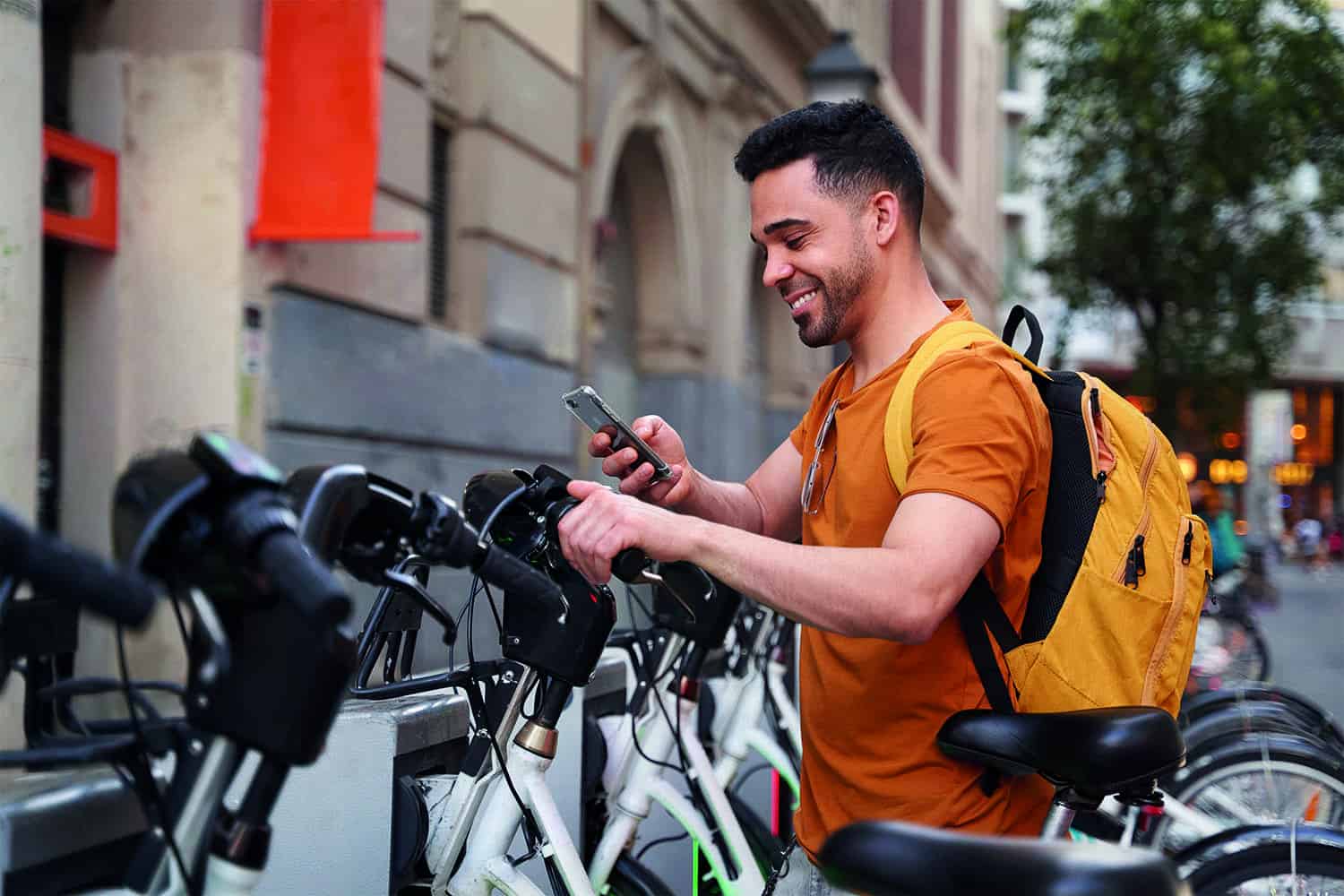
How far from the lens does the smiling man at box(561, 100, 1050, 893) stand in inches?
84.6

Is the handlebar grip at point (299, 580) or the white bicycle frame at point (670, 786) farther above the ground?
the handlebar grip at point (299, 580)

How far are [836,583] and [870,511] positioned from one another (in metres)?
0.29

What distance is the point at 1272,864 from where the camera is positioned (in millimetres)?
3010

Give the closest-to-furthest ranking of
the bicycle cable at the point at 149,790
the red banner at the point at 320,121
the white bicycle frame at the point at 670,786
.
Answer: the bicycle cable at the point at 149,790 → the white bicycle frame at the point at 670,786 → the red banner at the point at 320,121

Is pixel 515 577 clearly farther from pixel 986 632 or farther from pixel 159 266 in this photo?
pixel 159 266

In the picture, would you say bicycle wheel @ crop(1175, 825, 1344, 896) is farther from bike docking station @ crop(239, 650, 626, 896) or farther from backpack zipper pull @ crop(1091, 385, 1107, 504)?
bike docking station @ crop(239, 650, 626, 896)

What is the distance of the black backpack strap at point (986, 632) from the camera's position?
2355 mm

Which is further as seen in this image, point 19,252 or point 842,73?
point 842,73

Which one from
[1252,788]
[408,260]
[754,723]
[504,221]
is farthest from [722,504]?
[504,221]

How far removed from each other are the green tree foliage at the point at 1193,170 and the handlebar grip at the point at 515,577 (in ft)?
53.1

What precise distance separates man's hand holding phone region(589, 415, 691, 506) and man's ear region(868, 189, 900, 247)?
51 cm

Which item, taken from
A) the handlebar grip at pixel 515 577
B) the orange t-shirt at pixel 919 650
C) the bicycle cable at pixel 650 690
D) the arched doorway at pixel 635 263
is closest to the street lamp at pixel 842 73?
the arched doorway at pixel 635 263

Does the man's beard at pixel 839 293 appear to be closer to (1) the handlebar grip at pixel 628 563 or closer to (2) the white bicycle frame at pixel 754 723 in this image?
(1) the handlebar grip at pixel 628 563

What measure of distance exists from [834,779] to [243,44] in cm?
556
